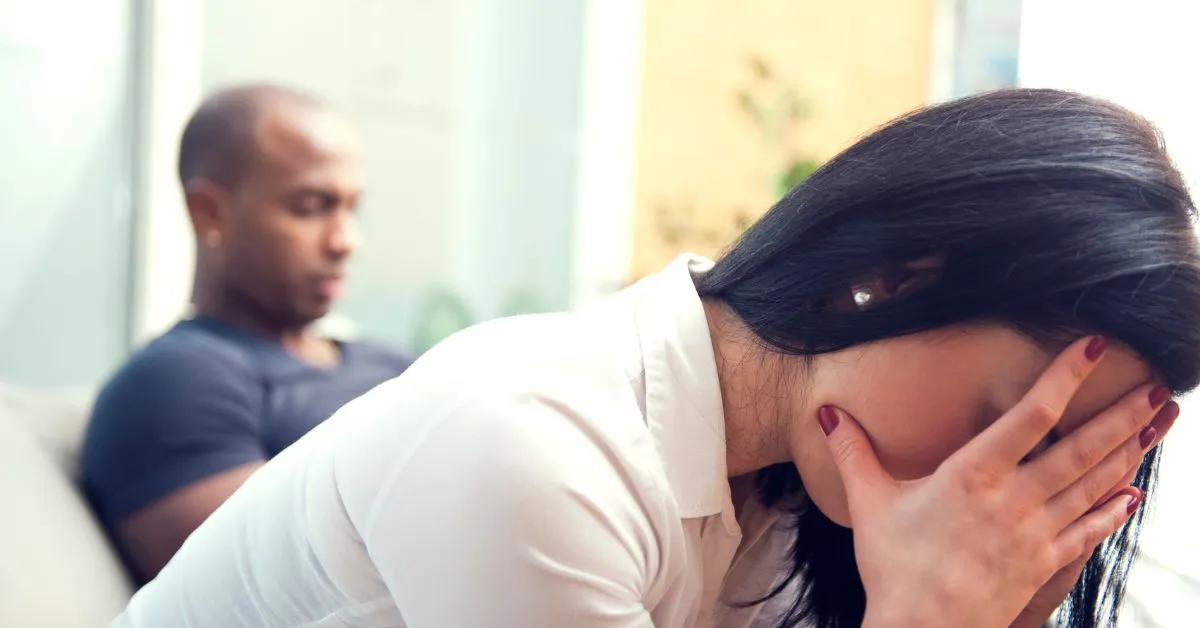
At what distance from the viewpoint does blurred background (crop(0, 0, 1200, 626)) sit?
2.69 m

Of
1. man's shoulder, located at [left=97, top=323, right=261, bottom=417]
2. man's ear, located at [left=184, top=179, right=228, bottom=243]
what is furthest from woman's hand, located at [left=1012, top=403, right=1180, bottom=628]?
man's ear, located at [left=184, top=179, right=228, bottom=243]

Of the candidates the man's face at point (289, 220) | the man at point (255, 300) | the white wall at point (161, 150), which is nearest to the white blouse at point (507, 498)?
the man at point (255, 300)

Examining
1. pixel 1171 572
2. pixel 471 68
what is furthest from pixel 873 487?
pixel 471 68

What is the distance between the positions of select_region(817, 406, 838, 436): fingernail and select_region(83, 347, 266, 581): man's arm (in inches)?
30.1

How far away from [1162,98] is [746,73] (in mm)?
1881

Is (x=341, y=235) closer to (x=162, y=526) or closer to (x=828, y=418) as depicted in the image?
(x=162, y=526)

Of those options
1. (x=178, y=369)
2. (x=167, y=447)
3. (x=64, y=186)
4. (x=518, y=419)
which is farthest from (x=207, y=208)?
(x=518, y=419)

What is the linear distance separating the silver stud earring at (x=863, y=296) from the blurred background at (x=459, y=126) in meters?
1.74

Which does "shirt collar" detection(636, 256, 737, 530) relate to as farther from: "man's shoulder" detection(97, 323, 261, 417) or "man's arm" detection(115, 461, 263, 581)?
"man's shoulder" detection(97, 323, 261, 417)

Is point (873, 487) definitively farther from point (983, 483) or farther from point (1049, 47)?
point (1049, 47)

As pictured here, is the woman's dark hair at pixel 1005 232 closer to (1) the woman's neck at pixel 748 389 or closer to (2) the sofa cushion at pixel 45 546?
(1) the woman's neck at pixel 748 389

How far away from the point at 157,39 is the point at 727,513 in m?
2.22

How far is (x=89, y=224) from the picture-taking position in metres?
Answer: 2.75

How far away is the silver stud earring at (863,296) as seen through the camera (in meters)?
0.82
